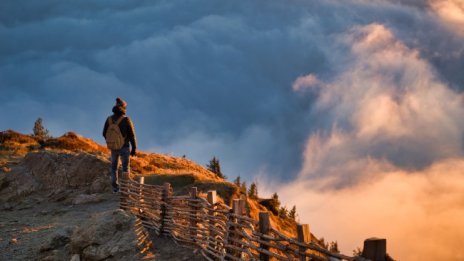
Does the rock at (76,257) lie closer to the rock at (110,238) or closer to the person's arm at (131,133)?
the rock at (110,238)

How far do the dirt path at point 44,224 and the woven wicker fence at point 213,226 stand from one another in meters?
0.37

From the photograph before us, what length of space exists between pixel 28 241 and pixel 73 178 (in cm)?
575

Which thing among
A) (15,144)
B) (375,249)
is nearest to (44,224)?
(375,249)

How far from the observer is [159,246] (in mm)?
10422

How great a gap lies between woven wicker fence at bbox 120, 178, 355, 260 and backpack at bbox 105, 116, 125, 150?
1.02 metres

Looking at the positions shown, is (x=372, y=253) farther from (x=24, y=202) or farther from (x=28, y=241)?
(x=24, y=202)

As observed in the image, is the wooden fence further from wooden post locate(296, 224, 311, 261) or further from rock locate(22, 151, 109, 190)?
rock locate(22, 151, 109, 190)

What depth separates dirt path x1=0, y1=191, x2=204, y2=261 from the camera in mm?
10344

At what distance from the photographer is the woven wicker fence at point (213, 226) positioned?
6969mm

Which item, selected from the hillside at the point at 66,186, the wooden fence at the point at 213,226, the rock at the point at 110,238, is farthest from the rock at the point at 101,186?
the rock at the point at 110,238

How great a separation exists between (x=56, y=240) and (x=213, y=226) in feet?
14.0

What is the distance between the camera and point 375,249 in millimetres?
5059

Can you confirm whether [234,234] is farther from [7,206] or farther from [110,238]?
[7,206]

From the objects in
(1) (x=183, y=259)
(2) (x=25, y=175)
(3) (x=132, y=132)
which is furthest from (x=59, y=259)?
(2) (x=25, y=175)
